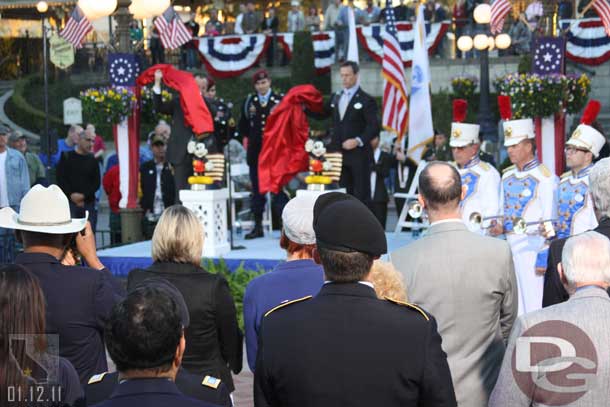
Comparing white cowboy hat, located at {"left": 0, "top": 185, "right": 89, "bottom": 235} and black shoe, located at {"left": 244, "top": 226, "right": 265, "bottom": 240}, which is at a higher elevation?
white cowboy hat, located at {"left": 0, "top": 185, "right": 89, "bottom": 235}

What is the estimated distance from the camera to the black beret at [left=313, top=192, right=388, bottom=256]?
3412 millimetres

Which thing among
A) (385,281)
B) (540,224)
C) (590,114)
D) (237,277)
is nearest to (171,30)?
(237,277)

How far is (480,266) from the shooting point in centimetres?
450

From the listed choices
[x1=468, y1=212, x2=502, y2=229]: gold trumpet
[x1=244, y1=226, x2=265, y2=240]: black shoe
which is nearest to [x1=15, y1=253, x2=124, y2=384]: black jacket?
[x1=468, y1=212, x2=502, y2=229]: gold trumpet

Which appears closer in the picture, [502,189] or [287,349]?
[287,349]

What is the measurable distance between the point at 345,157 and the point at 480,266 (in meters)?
7.78

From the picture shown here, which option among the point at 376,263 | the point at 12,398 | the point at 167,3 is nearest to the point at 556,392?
the point at 376,263

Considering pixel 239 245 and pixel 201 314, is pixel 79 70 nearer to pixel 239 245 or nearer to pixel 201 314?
pixel 239 245

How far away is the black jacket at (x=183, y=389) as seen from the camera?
132 inches

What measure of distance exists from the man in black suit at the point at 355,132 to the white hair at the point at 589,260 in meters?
8.36

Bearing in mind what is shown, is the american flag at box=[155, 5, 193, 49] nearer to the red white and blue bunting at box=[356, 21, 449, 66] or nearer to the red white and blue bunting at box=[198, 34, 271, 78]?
the red white and blue bunting at box=[356, 21, 449, 66]

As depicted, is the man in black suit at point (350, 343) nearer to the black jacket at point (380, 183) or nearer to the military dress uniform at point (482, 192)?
the military dress uniform at point (482, 192)

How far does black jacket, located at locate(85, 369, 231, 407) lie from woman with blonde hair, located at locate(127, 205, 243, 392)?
1.21 meters

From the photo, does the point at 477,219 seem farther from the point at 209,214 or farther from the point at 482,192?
the point at 209,214
